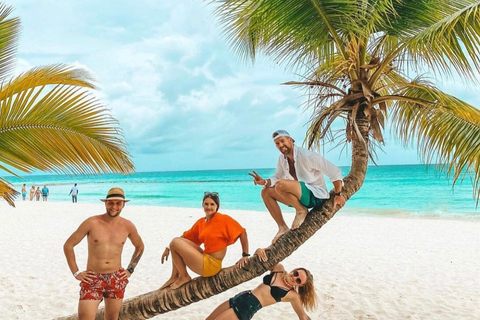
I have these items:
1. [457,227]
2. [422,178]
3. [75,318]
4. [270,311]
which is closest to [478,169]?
[270,311]

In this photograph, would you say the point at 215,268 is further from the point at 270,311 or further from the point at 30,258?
the point at 30,258

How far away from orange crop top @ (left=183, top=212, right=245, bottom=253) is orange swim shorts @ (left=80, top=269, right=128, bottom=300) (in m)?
0.81

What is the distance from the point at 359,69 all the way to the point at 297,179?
162 centimetres

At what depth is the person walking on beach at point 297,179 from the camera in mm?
4184

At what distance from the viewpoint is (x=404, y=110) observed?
6.34 metres

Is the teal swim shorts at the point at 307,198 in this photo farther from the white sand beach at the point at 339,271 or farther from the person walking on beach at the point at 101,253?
the white sand beach at the point at 339,271

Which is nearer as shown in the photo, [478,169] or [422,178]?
[478,169]

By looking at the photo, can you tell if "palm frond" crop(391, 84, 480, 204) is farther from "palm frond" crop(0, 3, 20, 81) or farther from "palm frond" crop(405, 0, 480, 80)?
"palm frond" crop(0, 3, 20, 81)

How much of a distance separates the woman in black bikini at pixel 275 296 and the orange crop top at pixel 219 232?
2.39 feet

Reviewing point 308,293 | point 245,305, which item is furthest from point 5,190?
point 308,293

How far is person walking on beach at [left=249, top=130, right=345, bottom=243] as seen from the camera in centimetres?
418

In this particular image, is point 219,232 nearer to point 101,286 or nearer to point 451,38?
point 101,286

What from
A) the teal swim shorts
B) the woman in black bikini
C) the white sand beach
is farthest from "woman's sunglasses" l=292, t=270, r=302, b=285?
the white sand beach

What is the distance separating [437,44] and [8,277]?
887 centimetres
